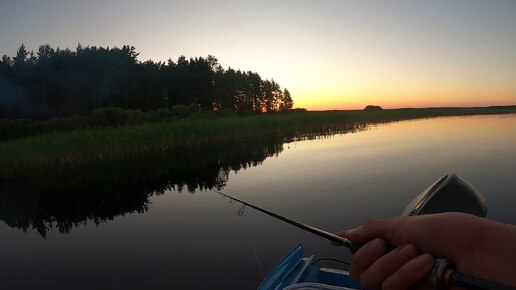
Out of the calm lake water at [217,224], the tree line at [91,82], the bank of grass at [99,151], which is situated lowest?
the calm lake water at [217,224]

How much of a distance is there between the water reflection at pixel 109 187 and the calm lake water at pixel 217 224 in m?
0.10

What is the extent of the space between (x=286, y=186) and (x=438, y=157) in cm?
831

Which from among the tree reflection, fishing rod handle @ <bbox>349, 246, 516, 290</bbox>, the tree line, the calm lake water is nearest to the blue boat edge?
the calm lake water

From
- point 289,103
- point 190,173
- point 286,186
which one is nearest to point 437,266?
point 286,186

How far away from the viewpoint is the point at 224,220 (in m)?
8.45

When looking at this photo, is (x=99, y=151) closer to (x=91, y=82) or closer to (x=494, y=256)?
(x=494, y=256)

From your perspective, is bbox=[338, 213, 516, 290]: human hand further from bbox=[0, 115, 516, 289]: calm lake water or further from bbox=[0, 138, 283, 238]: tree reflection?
bbox=[0, 138, 283, 238]: tree reflection

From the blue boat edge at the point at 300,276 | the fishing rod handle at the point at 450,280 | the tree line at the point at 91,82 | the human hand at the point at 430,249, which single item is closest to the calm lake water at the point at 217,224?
the blue boat edge at the point at 300,276

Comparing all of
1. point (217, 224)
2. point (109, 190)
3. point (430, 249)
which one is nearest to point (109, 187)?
point (109, 190)

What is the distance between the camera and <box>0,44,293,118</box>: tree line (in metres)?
43.9

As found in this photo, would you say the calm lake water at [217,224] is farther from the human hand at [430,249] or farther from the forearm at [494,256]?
the forearm at [494,256]

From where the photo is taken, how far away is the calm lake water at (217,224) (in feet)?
19.8

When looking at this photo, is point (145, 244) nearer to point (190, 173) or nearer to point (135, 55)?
point (190, 173)

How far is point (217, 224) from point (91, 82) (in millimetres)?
45550
